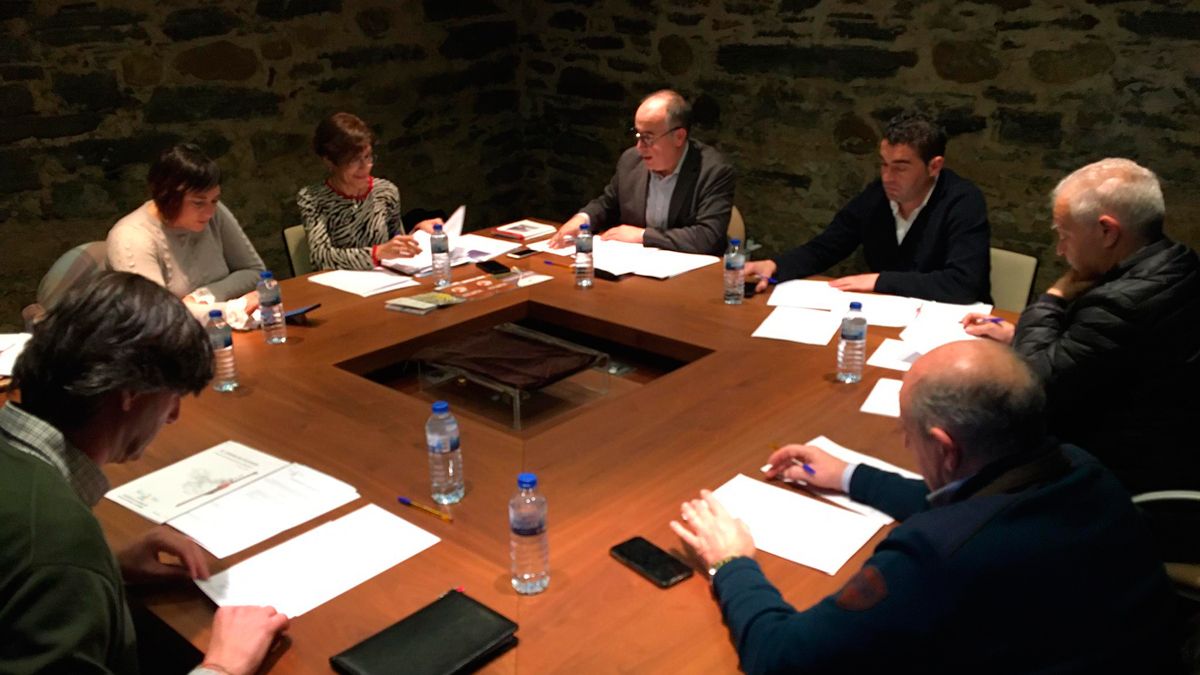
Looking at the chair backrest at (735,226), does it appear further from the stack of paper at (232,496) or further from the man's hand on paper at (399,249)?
the stack of paper at (232,496)

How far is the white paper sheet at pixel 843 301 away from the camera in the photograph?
289cm

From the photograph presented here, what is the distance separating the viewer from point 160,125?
423 cm

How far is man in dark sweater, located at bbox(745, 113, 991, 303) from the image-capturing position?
3.13 metres

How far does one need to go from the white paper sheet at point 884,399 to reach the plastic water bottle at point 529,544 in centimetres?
95

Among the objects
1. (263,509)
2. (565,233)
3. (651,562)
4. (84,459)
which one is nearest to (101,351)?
(84,459)

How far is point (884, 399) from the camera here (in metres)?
2.31

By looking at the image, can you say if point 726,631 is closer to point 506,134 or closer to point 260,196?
point 260,196

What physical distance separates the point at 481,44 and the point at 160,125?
1.87 m

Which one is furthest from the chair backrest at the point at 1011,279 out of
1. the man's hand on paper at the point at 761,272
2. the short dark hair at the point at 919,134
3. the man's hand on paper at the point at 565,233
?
the man's hand on paper at the point at 565,233

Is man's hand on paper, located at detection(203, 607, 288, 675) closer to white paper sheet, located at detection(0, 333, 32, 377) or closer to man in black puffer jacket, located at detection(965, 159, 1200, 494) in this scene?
white paper sheet, located at detection(0, 333, 32, 377)

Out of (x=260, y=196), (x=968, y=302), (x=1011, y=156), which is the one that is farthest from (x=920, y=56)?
(x=260, y=196)

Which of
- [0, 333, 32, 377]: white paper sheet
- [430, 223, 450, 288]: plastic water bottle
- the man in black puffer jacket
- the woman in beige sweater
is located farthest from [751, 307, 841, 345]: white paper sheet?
[0, 333, 32, 377]: white paper sheet

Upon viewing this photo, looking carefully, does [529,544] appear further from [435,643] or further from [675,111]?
[675,111]

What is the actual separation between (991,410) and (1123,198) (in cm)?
114
